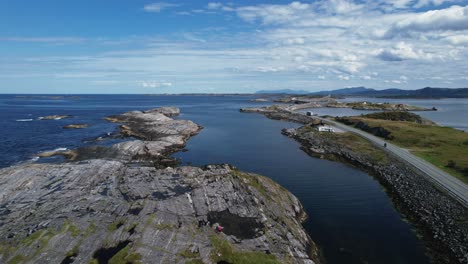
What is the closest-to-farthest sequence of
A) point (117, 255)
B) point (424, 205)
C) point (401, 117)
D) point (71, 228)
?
point (117, 255) → point (71, 228) → point (424, 205) → point (401, 117)

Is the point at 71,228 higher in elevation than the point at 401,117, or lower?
lower

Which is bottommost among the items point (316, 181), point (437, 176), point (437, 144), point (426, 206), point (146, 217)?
point (316, 181)

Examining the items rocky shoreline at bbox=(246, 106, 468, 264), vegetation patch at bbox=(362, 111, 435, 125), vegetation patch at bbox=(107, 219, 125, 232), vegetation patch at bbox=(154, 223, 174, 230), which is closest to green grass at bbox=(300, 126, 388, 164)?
rocky shoreline at bbox=(246, 106, 468, 264)

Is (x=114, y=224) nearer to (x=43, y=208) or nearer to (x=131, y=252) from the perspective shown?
(x=131, y=252)

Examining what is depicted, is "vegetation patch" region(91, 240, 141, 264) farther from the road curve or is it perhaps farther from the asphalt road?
the asphalt road

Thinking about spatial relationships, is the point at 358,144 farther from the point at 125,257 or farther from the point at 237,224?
the point at 125,257

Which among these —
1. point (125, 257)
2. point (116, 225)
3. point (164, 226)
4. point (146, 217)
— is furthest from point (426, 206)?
point (116, 225)

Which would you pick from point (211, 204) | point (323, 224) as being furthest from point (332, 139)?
point (211, 204)

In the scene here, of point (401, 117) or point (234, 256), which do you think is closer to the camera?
point (234, 256)
